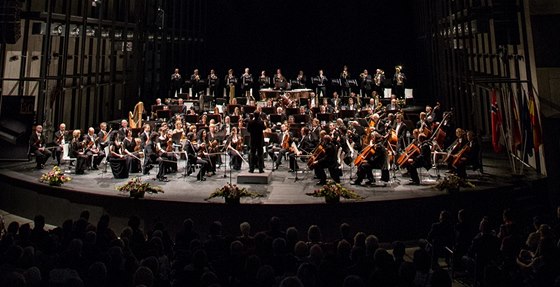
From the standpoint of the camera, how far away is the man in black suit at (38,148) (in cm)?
1390

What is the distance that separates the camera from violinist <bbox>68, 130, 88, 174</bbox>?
1358 centimetres

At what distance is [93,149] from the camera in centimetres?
1401

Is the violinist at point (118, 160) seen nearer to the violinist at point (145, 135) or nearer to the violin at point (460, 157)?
the violinist at point (145, 135)

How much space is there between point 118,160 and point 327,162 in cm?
624

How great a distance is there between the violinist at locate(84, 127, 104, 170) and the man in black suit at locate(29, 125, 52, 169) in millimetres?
1313

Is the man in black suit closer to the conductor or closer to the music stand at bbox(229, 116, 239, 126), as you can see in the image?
the music stand at bbox(229, 116, 239, 126)

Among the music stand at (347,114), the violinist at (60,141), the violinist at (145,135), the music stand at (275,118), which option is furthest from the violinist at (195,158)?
the music stand at (347,114)

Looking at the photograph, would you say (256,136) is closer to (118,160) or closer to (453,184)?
(118,160)


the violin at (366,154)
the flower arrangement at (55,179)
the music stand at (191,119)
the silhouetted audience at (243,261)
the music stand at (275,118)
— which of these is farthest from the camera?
the music stand at (191,119)

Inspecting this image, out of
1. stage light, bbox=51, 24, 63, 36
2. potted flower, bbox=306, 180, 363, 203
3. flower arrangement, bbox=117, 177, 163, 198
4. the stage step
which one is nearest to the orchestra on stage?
the stage step

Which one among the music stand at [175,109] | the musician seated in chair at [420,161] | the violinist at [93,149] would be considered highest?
the music stand at [175,109]

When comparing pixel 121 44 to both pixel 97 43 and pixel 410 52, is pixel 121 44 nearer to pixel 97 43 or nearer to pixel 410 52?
pixel 97 43

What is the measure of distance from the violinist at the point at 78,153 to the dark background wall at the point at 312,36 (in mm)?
16116

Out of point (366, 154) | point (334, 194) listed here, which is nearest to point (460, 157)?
point (366, 154)
